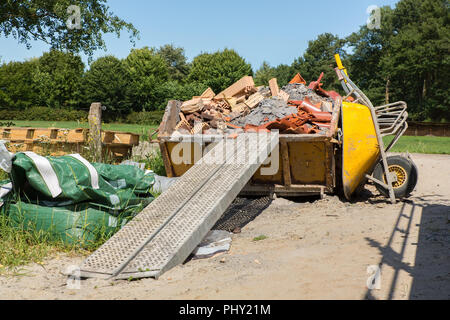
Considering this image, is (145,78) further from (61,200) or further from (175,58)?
(61,200)

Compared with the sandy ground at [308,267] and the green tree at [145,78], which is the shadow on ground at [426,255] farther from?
the green tree at [145,78]

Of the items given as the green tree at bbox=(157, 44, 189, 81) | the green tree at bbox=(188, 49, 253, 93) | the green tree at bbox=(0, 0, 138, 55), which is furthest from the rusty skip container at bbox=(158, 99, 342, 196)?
the green tree at bbox=(157, 44, 189, 81)

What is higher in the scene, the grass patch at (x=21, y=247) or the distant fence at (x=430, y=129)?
the distant fence at (x=430, y=129)

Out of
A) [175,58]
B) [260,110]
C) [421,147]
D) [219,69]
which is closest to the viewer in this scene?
[260,110]

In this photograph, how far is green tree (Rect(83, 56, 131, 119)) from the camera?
5169 cm

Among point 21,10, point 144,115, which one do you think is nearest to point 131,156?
point 21,10

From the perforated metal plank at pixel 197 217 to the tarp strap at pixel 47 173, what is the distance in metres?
1.21

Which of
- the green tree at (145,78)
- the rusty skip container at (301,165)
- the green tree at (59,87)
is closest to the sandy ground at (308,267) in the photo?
the rusty skip container at (301,165)

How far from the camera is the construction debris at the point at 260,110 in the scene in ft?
22.4

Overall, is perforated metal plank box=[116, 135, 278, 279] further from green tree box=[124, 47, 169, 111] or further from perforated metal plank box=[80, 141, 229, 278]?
green tree box=[124, 47, 169, 111]

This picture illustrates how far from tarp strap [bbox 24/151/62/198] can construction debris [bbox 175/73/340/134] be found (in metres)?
3.11

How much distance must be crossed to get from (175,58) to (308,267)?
7409 cm

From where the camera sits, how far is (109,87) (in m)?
51.7

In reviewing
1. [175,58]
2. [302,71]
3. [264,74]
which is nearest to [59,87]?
[175,58]
